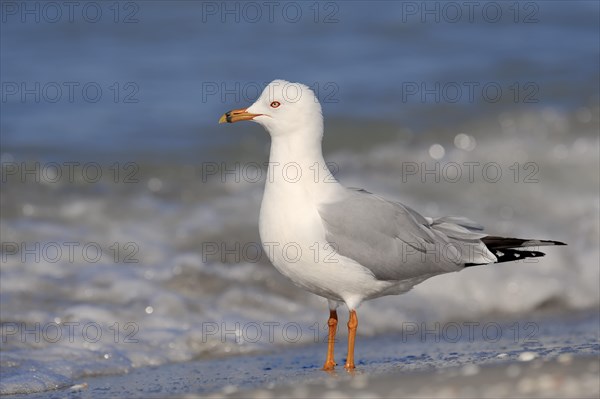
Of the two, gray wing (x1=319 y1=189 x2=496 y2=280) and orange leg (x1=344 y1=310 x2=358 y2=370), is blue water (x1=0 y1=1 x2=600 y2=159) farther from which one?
orange leg (x1=344 y1=310 x2=358 y2=370)

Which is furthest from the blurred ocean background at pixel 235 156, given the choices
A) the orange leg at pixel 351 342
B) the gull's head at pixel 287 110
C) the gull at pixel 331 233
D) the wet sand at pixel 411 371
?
the gull's head at pixel 287 110

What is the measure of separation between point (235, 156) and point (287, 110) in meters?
5.65

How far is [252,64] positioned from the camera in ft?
47.9

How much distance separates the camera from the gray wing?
239 inches

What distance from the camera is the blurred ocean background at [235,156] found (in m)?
8.08

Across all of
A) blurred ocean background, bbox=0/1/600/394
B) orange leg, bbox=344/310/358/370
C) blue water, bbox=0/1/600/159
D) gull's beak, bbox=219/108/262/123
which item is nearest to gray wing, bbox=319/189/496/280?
orange leg, bbox=344/310/358/370

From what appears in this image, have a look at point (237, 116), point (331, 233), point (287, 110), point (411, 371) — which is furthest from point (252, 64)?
point (411, 371)

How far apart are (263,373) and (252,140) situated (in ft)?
19.0

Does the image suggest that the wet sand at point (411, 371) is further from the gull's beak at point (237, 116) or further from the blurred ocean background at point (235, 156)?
the gull's beak at point (237, 116)

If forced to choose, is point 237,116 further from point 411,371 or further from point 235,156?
point 235,156

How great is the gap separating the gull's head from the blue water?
5565 mm

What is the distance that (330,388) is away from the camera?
5.26 metres

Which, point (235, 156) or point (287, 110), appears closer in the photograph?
point (287, 110)

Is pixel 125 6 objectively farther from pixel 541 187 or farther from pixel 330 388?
pixel 330 388
